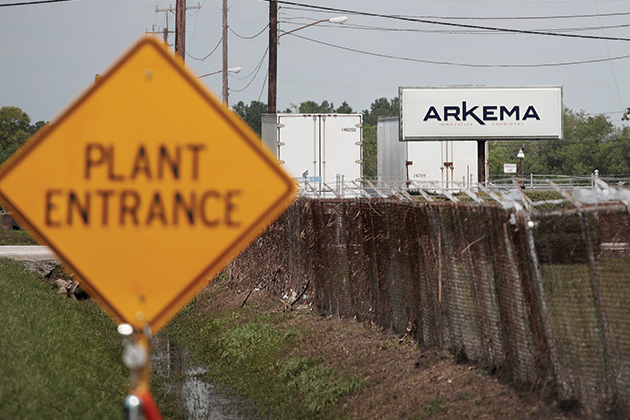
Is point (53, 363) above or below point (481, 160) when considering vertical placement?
below

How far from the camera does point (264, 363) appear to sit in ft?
32.6

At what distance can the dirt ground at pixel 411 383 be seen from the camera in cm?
609

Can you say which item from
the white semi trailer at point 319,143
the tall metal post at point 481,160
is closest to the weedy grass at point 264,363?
the white semi trailer at point 319,143

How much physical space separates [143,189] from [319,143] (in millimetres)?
22223

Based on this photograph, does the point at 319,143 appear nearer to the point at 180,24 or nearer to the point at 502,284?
the point at 180,24

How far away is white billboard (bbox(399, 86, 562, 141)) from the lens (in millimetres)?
29641

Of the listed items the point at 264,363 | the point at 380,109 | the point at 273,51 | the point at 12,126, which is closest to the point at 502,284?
the point at 264,363

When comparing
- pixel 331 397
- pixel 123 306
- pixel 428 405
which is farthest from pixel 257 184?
pixel 331 397

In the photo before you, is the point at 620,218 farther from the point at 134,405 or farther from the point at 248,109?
the point at 248,109

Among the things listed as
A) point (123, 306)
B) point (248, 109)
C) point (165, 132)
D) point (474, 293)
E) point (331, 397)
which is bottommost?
point (331, 397)

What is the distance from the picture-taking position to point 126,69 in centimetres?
329

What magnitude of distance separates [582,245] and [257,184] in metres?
3.07

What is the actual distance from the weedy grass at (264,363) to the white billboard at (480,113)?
17375mm

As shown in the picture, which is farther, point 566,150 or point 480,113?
point 566,150
